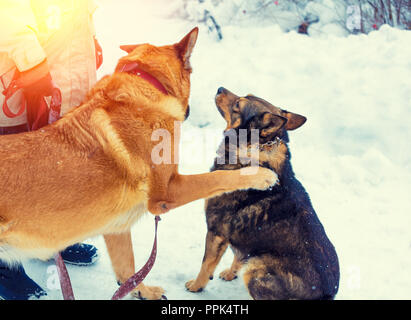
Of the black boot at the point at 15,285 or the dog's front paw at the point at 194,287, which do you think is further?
the dog's front paw at the point at 194,287

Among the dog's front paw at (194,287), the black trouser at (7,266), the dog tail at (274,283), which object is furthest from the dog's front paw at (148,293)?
the black trouser at (7,266)

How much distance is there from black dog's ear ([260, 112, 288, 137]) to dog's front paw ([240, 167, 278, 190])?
314mm

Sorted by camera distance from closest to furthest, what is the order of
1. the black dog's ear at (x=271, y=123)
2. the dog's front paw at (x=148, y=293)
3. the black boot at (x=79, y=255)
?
the black dog's ear at (x=271, y=123) → the dog's front paw at (x=148, y=293) → the black boot at (x=79, y=255)

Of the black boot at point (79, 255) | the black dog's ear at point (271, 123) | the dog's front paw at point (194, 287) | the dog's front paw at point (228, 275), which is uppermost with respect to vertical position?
the black dog's ear at point (271, 123)

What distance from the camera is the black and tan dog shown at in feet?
8.04

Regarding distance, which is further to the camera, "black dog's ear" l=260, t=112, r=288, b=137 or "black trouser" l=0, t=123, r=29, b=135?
"black dog's ear" l=260, t=112, r=288, b=137

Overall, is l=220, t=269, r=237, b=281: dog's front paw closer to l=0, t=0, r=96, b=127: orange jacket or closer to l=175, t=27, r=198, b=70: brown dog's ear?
l=175, t=27, r=198, b=70: brown dog's ear

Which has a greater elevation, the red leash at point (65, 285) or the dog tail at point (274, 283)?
the red leash at point (65, 285)

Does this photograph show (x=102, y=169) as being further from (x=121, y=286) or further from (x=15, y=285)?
(x=15, y=285)

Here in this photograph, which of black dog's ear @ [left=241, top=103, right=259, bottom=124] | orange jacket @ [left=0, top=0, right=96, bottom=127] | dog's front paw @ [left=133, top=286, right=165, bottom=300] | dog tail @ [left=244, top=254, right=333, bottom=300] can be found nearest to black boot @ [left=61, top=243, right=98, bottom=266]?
dog's front paw @ [left=133, top=286, right=165, bottom=300]

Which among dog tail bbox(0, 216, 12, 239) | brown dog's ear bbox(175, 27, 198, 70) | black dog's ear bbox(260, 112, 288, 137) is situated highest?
brown dog's ear bbox(175, 27, 198, 70)

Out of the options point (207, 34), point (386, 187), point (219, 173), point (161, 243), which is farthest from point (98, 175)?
point (207, 34)

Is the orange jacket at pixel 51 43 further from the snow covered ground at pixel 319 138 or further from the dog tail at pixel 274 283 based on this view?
the dog tail at pixel 274 283

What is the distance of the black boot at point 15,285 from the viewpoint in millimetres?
2600
